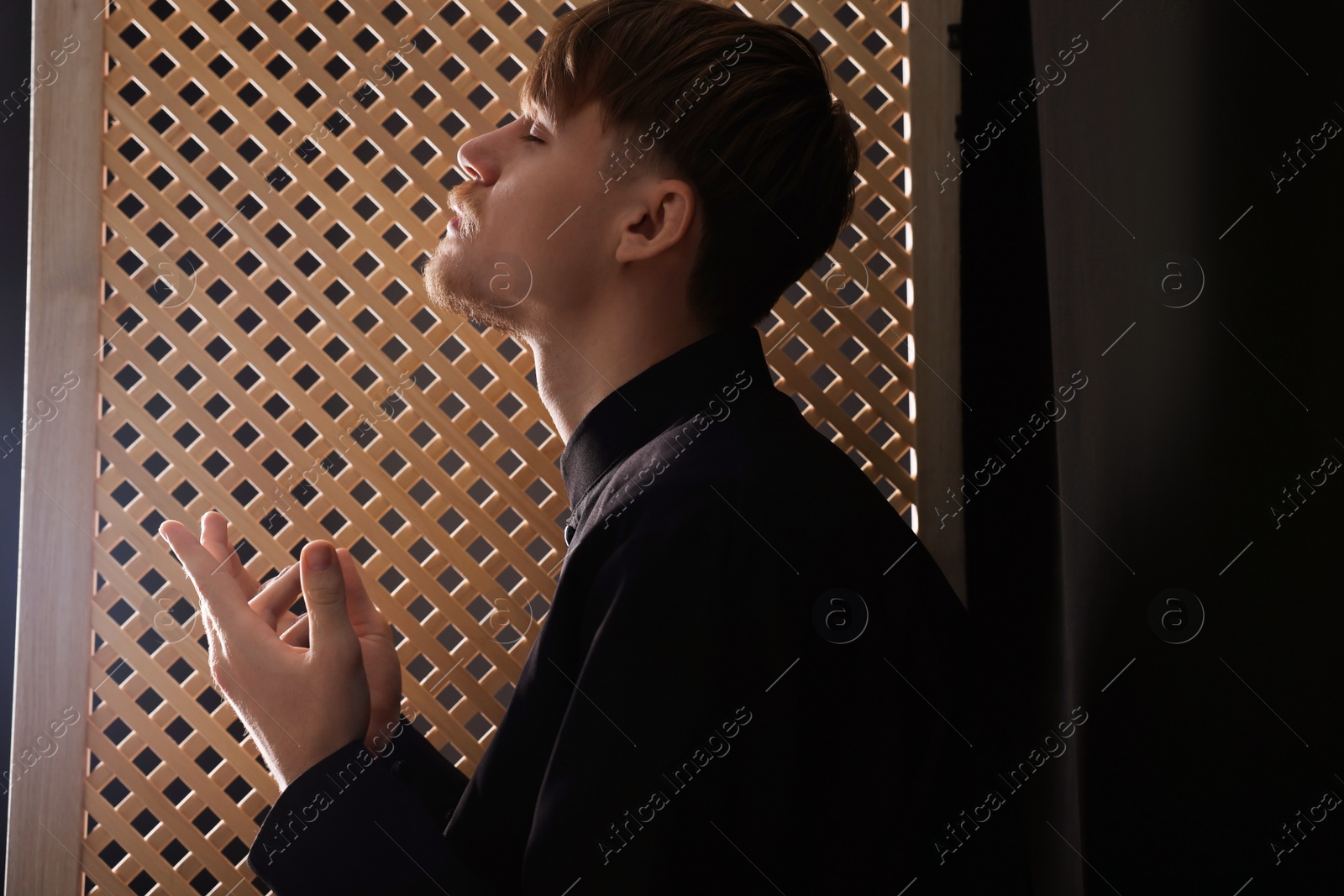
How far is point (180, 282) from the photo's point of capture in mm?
1109

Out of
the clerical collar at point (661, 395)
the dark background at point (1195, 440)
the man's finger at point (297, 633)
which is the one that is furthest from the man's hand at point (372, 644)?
the dark background at point (1195, 440)

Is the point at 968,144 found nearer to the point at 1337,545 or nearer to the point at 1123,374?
the point at 1123,374

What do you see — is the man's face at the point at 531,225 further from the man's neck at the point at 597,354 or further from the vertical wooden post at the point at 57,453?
the vertical wooden post at the point at 57,453

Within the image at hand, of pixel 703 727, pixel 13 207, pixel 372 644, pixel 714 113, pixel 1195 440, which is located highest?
pixel 13 207

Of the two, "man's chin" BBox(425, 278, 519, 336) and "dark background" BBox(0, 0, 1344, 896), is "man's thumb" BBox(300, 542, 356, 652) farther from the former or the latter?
"dark background" BBox(0, 0, 1344, 896)

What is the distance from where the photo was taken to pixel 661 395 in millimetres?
843

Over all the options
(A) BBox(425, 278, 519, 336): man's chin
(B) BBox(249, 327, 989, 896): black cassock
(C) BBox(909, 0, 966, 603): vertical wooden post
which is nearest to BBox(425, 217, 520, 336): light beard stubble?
(A) BBox(425, 278, 519, 336): man's chin

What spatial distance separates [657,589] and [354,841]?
0.29 meters

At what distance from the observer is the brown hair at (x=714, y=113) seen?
87cm

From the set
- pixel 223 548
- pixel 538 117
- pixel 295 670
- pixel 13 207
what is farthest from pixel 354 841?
pixel 13 207

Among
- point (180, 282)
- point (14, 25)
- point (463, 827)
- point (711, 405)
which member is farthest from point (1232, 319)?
point (14, 25)

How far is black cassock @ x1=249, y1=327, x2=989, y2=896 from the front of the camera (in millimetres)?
601

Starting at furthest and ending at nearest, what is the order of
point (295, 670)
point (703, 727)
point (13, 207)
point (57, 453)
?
point (13, 207), point (57, 453), point (295, 670), point (703, 727)

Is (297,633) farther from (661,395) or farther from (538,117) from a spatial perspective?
(538,117)
